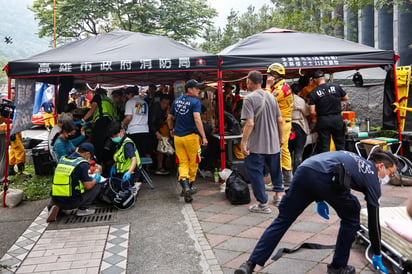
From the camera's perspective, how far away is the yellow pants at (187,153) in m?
5.48

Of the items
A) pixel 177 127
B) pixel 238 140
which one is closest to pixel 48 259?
pixel 177 127

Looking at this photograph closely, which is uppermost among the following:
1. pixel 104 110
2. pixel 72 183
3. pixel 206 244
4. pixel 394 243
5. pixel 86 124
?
pixel 104 110

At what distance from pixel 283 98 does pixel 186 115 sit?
5.10ft

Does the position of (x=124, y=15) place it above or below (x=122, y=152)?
above

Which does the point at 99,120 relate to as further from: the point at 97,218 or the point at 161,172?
the point at 97,218

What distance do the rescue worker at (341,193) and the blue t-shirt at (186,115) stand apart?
2.76 meters

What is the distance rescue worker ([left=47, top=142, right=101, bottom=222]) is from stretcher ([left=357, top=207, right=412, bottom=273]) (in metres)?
3.30

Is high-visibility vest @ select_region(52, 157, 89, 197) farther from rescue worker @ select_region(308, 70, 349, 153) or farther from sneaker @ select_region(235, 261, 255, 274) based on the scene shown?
rescue worker @ select_region(308, 70, 349, 153)

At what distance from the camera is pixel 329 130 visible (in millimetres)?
6344

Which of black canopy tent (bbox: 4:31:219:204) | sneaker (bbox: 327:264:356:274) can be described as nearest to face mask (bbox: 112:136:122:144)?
black canopy tent (bbox: 4:31:219:204)

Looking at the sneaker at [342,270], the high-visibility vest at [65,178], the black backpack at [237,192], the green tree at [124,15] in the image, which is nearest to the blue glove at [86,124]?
the high-visibility vest at [65,178]

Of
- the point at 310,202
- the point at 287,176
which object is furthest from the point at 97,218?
the point at 310,202

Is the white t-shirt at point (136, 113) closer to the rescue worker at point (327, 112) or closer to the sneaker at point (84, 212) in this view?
the sneaker at point (84, 212)

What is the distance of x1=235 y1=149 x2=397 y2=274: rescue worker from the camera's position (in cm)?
262
